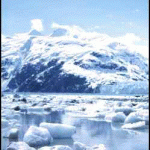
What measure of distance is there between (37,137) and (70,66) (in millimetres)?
134869

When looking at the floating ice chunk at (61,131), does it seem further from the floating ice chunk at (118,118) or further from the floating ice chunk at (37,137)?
the floating ice chunk at (118,118)

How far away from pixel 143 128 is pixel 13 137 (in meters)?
4.16

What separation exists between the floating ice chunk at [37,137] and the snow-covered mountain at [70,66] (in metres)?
102

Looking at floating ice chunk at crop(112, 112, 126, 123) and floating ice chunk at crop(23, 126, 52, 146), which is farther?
floating ice chunk at crop(112, 112, 126, 123)

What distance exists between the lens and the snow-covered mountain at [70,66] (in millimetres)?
127562

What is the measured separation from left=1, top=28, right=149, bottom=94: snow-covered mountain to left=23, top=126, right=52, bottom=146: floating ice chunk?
101859mm

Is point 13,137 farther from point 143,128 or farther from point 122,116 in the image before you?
point 122,116

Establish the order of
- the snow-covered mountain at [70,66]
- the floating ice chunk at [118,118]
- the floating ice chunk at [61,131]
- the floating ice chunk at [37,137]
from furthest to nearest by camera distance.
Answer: the snow-covered mountain at [70,66] → the floating ice chunk at [118,118] → the floating ice chunk at [61,131] → the floating ice chunk at [37,137]

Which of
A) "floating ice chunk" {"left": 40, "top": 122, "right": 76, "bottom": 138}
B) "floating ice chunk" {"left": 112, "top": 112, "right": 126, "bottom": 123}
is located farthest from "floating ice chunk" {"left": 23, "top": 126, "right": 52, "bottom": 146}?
"floating ice chunk" {"left": 112, "top": 112, "right": 126, "bottom": 123}

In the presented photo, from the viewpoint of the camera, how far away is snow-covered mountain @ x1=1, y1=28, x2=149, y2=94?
127562 mm

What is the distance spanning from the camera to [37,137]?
6734mm

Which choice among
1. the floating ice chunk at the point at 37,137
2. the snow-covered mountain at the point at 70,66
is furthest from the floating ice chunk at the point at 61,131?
the snow-covered mountain at the point at 70,66

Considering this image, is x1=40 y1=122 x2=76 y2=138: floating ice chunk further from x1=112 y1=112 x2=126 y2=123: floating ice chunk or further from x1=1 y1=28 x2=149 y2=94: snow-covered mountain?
x1=1 y1=28 x2=149 y2=94: snow-covered mountain

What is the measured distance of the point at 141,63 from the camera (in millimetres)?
157625
